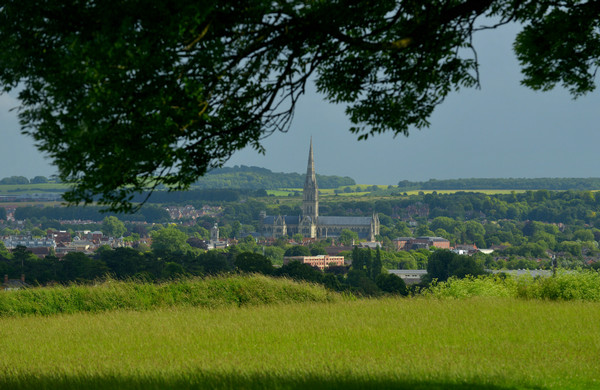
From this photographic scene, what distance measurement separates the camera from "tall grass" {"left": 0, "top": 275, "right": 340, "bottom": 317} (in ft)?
62.0

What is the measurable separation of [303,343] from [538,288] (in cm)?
922

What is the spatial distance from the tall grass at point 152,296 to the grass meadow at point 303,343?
57 mm

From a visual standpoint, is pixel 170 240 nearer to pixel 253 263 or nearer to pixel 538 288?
pixel 253 263

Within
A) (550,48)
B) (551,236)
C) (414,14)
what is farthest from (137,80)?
(551,236)

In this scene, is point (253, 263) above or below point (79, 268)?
above

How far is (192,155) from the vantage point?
27.5 ft

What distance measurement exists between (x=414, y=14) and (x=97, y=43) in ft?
12.1

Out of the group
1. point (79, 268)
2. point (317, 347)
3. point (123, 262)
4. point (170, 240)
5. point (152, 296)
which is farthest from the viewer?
point (170, 240)

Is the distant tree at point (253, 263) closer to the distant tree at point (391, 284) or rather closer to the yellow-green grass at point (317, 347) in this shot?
the distant tree at point (391, 284)

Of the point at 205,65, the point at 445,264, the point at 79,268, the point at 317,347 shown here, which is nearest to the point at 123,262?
the point at 79,268

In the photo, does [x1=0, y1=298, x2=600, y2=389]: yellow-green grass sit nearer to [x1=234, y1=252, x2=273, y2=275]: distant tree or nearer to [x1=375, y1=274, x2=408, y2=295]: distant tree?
[x1=234, y1=252, x2=273, y2=275]: distant tree

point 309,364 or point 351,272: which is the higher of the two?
point 309,364

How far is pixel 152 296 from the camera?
1925cm

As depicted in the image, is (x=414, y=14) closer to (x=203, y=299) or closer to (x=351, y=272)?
(x=203, y=299)
